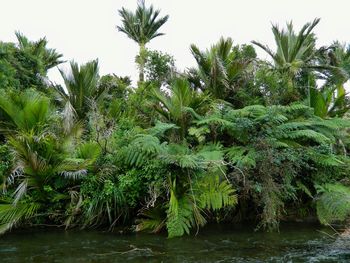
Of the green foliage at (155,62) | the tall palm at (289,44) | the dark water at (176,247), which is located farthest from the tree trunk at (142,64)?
the dark water at (176,247)

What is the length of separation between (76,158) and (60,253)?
2.63 metres

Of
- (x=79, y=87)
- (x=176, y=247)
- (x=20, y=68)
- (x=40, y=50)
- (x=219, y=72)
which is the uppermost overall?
(x=40, y=50)

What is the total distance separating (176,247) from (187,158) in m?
1.80

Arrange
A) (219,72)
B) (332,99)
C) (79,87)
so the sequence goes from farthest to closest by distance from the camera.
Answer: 1. (79,87)
2. (332,99)
3. (219,72)

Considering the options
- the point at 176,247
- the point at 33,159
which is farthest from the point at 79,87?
the point at 176,247

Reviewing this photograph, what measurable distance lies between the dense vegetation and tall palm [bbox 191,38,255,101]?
0.03 m

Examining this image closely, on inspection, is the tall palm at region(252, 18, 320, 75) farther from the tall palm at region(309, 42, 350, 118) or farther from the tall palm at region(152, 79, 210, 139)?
the tall palm at region(152, 79, 210, 139)

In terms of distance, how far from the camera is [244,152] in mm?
9086

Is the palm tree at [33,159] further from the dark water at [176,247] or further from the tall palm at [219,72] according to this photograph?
the tall palm at [219,72]

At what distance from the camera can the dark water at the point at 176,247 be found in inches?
252

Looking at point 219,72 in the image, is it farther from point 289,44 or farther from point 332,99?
point 289,44

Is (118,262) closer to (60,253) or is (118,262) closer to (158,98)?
(60,253)

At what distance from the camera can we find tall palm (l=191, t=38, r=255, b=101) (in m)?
11.1

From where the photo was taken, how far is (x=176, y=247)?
7074 millimetres
